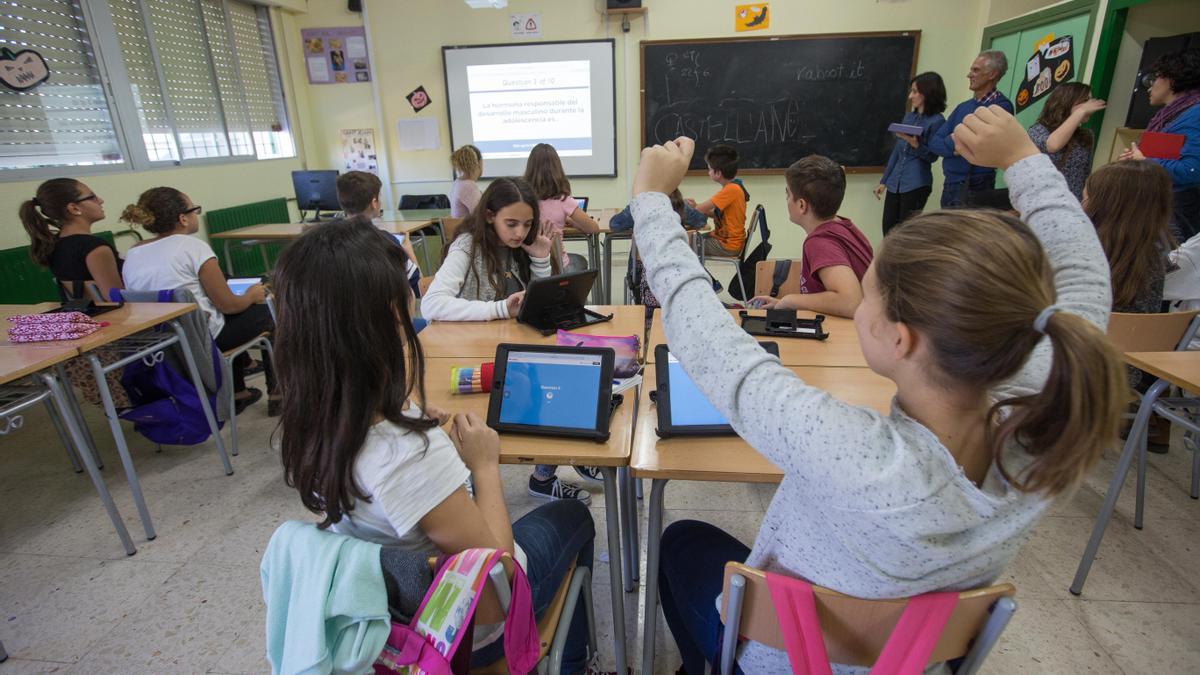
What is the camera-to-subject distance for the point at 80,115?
12.3 feet

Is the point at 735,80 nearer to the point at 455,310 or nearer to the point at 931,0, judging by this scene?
the point at 931,0

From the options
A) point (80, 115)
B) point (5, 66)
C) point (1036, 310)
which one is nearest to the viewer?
point (1036, 310)

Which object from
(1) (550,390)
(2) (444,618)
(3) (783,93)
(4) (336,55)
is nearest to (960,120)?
(3) (783,93)

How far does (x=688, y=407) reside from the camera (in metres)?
1.28

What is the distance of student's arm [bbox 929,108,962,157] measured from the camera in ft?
12.9

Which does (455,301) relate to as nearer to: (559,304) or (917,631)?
(559,304)

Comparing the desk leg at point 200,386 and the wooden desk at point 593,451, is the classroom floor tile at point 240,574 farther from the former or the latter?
the wooden desk at point 593,451

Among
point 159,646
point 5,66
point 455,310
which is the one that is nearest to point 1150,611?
point 455,310

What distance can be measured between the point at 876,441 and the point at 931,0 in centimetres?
584

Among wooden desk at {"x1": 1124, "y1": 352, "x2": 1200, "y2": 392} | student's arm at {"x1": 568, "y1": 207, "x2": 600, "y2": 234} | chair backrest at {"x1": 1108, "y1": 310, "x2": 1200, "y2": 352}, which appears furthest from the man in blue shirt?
wooden desk at {"x1": 1124, "y1": 352, "x2": 1200, "y2": 392}

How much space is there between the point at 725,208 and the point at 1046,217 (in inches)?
129

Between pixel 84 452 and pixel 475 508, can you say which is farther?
pixel 84 452

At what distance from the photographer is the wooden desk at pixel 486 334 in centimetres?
176

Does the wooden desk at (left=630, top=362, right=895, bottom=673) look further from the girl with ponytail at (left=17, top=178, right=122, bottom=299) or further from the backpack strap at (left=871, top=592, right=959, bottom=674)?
the girl with ponytail at (left=17, top=178, right=122, bottom=299)
